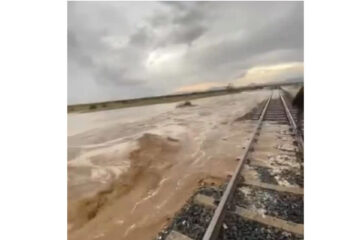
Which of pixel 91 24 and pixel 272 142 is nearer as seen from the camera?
pixel 91 24

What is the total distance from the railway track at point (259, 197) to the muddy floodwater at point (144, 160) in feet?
0.27

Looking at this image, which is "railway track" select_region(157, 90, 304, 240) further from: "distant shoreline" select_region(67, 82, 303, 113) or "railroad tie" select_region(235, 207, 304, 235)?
"distant shoreline" select_region(67, 82, 303, 113)

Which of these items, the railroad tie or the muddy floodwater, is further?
the muddy floodwater

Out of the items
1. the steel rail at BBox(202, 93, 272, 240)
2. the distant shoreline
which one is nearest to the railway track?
the steel rail at BBox(202, 93, 272, 240)

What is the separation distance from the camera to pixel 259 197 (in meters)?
1.75

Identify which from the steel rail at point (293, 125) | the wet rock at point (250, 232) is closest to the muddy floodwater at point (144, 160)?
the steel rail at point (293, 125)

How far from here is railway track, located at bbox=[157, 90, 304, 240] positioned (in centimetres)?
158

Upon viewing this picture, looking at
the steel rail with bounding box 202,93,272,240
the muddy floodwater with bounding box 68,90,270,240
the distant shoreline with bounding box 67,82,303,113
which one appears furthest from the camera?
the distant shoreline with bounding box 67,82,303,113

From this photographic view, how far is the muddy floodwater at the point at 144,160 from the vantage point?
170cm

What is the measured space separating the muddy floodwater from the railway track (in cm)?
8
